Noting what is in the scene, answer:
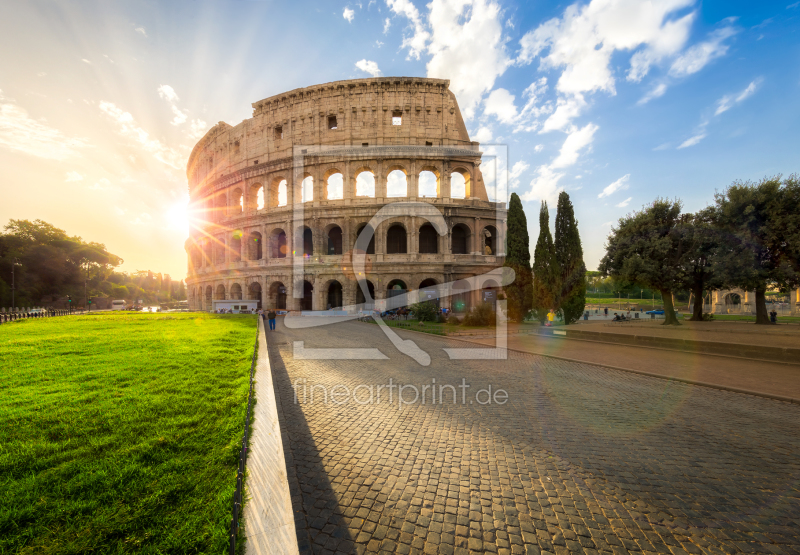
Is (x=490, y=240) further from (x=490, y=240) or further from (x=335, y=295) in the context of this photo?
(x=335, y=295)

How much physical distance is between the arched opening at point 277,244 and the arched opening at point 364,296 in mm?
9902

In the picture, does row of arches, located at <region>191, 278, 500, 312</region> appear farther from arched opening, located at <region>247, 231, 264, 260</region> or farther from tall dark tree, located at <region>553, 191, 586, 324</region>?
tall dark tree, located at <region>553, 191, 586, 324</region>

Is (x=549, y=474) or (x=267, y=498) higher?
(x=267, y=498)

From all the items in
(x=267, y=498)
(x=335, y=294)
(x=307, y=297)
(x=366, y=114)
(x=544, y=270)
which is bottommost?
(x=267, y=498)

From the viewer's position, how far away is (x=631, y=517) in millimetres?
3113

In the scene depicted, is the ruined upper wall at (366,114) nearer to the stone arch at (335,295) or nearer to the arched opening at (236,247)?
the arched opening at (236,247)

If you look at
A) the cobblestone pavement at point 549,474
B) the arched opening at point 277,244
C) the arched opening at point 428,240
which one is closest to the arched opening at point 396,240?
the arched opening at point 428,240

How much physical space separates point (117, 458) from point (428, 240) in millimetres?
37095

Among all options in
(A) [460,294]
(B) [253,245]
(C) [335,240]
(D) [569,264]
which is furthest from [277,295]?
(D) [569,264]

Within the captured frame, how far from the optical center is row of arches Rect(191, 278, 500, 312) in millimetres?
34906

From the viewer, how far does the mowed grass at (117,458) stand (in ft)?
7.95

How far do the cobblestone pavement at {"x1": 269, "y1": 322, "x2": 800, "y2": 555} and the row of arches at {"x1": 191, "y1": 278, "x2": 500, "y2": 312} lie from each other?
87.2ft

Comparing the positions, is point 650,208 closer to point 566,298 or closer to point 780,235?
point 780,235

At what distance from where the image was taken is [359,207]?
3500 centimetres
